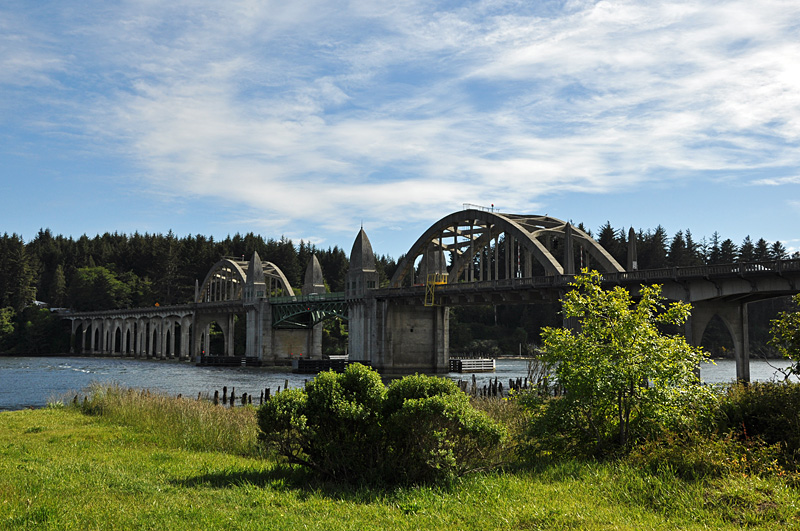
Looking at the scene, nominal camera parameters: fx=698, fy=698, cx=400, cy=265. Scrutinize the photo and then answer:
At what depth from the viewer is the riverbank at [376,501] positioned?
1110 cm

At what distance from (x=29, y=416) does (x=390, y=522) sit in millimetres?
24486

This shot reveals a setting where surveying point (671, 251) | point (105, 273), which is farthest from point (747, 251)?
point (105, 273)

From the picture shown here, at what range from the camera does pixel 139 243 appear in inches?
7525

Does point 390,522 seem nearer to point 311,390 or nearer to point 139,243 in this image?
point 311,390

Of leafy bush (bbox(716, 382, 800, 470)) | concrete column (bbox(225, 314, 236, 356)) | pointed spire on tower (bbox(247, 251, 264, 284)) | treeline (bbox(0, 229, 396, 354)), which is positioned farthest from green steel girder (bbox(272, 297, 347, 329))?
leafy bush (bbox(716, 382, 800, 470))

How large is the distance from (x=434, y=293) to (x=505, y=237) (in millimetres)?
10017

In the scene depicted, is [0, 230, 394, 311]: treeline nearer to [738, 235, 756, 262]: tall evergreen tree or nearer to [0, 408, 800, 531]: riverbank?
[738, 235, 756, 262]: tall evergreen tree

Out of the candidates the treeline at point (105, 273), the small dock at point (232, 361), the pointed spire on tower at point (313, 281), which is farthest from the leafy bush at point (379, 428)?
the treeline at point (105, 273)

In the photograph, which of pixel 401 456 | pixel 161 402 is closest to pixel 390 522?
pixel 401 456

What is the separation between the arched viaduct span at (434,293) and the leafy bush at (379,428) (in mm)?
34704

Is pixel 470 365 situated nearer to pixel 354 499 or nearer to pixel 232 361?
pixel 232 361

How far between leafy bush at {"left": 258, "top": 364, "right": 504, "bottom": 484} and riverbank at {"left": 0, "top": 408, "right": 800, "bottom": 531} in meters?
0.68

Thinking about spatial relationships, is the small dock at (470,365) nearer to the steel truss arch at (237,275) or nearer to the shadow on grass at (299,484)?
the steel truss arch at (237,275)

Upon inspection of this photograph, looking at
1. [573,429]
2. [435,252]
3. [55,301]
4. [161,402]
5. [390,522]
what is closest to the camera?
[390,522]
